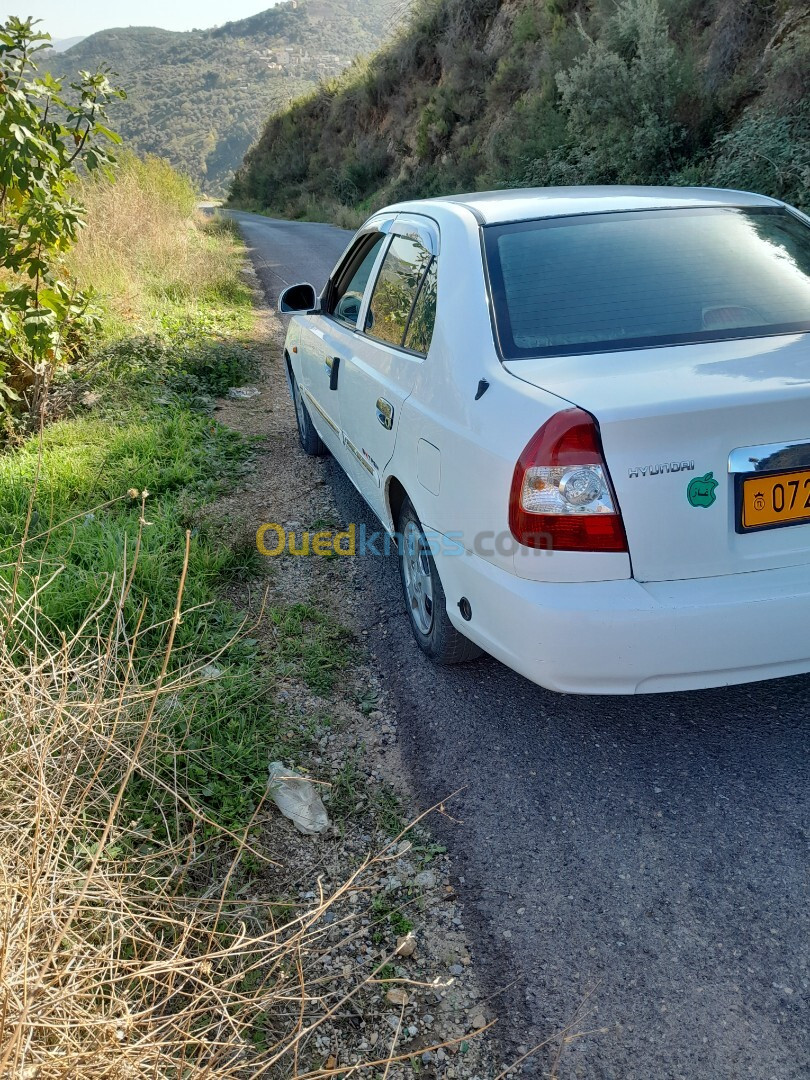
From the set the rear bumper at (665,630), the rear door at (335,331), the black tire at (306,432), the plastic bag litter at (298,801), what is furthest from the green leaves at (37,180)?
the rear bumper at (665,630)

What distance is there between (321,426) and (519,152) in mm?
12587

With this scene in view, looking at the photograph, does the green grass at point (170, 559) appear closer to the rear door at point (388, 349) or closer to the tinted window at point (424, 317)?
the rear door at point (388, 349)

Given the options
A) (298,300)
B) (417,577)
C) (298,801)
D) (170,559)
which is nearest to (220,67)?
(298,300)

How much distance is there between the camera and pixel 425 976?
6.99 ft

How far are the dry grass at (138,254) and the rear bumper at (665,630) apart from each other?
7514mm

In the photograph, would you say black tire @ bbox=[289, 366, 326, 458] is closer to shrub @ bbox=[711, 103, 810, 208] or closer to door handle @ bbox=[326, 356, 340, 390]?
door handle @ bbox=[326, 356, 340, 390]

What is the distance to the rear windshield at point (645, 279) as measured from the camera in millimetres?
2693

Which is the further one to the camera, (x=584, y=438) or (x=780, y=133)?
(x=780, y=133)

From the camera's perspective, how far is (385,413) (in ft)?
11.2

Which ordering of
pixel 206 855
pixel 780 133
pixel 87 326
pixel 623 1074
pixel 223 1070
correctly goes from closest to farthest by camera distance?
1. pixel 223 1070
2. pixel 623 1074
3. pixel 206 855
4. pixel 87 326
5. pixel 780 133

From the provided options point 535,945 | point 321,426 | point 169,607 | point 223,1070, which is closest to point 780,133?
point 321,426

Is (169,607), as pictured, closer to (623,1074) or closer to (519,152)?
(623,1074)

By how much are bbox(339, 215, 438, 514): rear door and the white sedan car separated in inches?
0.8

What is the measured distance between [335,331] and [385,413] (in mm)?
1253
